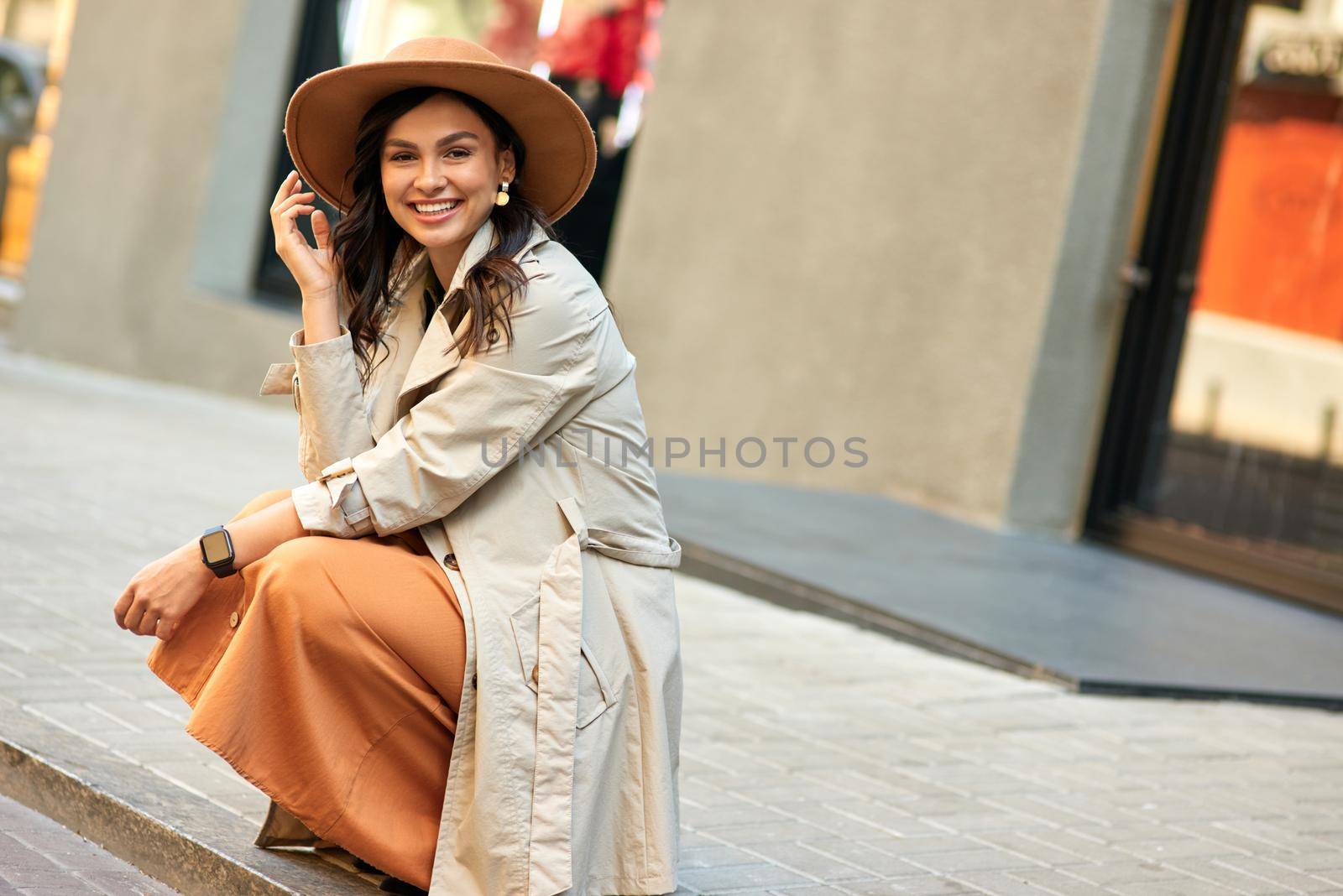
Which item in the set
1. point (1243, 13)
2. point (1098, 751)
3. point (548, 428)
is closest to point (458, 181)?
point (548, 428)

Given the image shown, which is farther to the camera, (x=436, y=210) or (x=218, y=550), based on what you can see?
(x=436, y=210)

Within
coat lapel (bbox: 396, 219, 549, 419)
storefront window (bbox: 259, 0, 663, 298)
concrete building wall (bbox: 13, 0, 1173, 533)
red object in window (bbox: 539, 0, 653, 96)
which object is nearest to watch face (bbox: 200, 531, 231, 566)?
coat lapel (bbox: 396, 219, 549, 419)

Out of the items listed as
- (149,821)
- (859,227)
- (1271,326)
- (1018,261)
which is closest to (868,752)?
(149,821)

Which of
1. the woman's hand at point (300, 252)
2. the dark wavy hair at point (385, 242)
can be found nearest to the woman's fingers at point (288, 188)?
the woman's hand at point (300, 252)

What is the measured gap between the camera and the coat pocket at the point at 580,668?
2.91 metres

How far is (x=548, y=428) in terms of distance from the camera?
3096mm

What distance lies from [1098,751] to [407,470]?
8.77ft

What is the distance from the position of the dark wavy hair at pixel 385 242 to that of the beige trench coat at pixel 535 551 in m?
0.04

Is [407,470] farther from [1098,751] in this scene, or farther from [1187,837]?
[1098,751]

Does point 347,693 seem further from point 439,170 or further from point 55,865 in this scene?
point 439,170

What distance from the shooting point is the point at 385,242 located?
333 centimetres

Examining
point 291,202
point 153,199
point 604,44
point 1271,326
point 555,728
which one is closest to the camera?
point 555,728

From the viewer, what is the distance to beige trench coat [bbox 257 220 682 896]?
2.88m

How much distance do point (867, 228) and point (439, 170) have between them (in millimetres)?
5911
